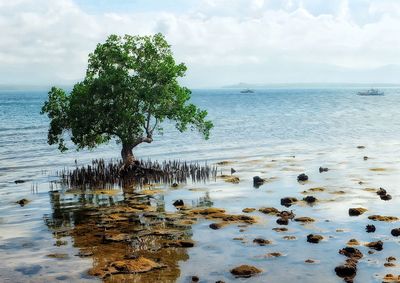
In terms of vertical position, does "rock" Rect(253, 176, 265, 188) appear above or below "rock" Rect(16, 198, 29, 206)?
above

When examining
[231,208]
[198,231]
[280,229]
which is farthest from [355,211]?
[198,231]

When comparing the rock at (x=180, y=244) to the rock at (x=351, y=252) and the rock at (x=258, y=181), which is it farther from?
the rock at (x=258, y=181)

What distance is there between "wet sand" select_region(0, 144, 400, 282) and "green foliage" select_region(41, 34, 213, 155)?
709 centimetres

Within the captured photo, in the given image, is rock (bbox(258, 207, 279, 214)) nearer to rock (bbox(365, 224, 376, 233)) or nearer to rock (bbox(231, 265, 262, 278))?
rock (bbox(365, 224, 376, 233))

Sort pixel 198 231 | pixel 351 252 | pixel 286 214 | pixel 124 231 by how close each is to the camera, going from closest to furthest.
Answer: pixel 351 252 → pixel 198 231 → pixel 124 231 → pixel 286 214

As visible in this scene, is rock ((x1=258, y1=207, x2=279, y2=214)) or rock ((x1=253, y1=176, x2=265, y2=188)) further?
rock ((x1=253, y1=176, x2=265, y2=188))

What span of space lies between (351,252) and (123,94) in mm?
30105

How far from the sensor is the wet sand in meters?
24.0

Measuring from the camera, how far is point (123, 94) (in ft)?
164

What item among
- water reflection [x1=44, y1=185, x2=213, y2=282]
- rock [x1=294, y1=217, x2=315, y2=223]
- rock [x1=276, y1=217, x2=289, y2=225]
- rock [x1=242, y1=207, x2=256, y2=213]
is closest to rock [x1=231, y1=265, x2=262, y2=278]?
water reflection [x1=44, y1=185, x2=213, y2=282]

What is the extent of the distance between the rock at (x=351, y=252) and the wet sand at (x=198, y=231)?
0.25 m

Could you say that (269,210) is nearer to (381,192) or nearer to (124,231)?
(124,231)

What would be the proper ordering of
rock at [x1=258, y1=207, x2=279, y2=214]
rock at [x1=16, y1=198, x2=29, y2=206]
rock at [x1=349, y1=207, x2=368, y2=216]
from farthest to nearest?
rock at [x1=16, y1=198, x2=29, y2=206]
rock at [x1=258, y1=207, x2=279, y2=214]
rock at [x1=349, y1=207, x2=368, y2=216]

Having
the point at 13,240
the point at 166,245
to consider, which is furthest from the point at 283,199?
the point at 13,240
